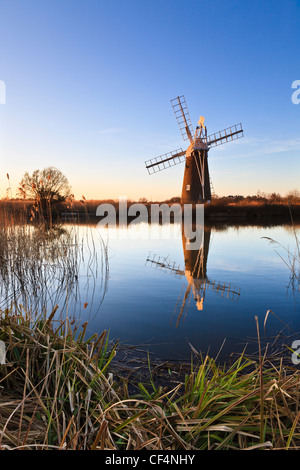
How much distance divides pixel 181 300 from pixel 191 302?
0.21 metres

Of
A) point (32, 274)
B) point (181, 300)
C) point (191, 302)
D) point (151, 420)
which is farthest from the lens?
point (32, 274)

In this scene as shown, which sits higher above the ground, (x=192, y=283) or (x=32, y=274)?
(x=32, y=274)

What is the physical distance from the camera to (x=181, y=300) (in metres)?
5.73

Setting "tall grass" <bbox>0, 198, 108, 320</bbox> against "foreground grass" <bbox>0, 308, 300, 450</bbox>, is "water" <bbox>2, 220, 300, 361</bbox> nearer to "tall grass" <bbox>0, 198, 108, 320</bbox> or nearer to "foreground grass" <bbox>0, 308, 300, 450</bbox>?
"tall grass" <bbox>0, 198, 108, 320</bbox>

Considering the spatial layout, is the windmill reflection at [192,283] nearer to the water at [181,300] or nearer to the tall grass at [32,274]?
the water at [181,300]

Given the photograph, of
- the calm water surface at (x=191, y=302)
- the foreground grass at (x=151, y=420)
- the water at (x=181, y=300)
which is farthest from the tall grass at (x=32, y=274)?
the foreground grass at (x=151, y=420)

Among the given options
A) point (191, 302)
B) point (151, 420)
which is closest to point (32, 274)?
point (191, 302)

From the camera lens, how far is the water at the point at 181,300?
3875mm

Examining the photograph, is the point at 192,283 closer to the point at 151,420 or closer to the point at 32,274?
the point at 32,274

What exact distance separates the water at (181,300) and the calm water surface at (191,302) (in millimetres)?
11

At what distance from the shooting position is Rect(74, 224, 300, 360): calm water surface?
3.88 m

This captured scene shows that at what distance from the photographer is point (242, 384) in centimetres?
178
